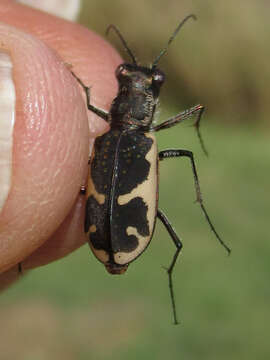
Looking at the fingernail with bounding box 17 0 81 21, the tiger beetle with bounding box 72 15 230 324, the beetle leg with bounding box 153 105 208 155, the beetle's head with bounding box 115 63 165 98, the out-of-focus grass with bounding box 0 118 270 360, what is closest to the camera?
the tiger beetle with bounding box 72 15 230 324

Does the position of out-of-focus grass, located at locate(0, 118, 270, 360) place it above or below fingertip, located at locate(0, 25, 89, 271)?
below

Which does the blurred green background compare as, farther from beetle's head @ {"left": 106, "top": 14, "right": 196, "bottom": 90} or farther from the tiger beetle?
the tiger beetle

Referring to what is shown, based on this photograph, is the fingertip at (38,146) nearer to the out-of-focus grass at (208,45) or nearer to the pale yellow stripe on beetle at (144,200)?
the pale yellow stripe on beetle at (144,200)

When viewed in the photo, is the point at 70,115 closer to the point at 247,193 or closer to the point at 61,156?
the point at 61,156

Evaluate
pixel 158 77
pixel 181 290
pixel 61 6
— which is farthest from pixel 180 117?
pixel 181 290

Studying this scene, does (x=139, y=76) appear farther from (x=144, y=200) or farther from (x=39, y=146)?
(x=39, y=146)

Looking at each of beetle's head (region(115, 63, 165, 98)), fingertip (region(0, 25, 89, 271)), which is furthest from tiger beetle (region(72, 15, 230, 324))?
beetle's head (region(115, 63, 165, 98))
